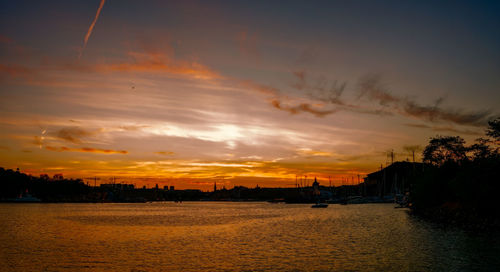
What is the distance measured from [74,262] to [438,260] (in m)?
40.2

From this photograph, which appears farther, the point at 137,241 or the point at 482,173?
the point at 482,173

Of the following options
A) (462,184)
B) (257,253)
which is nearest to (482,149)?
(462,184)

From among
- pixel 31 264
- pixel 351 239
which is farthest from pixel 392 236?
pixel 31 264

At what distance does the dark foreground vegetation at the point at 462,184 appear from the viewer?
77.4 metres

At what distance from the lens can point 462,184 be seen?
89.0 metres

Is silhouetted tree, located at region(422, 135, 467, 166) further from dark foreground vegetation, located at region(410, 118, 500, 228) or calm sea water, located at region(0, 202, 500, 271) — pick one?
calm sea water, located at region(0, 202, 500, 271)

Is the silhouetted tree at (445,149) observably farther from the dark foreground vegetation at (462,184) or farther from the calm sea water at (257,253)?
the calm sea water at (257,253)

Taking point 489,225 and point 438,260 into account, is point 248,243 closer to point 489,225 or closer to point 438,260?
point 438,260

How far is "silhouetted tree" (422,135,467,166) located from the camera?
5310 inches

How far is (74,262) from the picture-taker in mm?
43781

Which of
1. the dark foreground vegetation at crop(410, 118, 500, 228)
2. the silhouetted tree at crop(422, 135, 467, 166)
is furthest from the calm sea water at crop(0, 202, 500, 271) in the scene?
the silhouetted tree at crop(422, 135, 467, 166)

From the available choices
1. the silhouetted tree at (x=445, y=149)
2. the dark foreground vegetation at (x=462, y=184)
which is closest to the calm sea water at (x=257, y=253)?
the dark foreground vegetation at (x=462, y=184)

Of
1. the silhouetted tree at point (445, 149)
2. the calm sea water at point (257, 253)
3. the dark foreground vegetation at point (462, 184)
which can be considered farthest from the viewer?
the silhouetted tree at point (445, 149)

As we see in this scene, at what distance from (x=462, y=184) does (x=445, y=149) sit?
53447 mm
